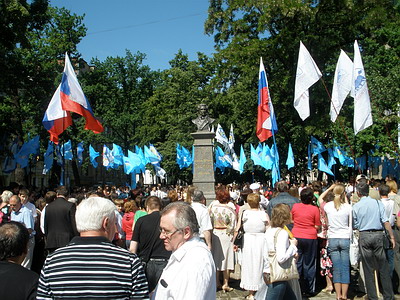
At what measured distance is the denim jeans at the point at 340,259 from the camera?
771cm

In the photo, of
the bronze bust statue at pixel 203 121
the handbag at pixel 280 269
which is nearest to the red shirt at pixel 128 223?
the handbag at pixel 280 269

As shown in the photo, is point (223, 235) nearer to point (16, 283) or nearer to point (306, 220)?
point (306, 220)

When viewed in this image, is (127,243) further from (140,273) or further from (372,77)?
(372,77)

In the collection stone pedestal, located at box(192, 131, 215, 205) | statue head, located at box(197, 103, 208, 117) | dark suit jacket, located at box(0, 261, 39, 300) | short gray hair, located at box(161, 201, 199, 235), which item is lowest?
dark suit jacket, located at box(0, 261, 39, 300)

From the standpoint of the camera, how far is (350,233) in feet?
25.5

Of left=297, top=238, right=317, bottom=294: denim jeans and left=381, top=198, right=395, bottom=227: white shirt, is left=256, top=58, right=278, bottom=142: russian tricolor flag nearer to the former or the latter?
left=381, top=198, right=395, bottom=227: white shirt

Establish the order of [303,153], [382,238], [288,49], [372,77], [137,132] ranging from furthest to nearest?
[137,132] < [303,153] < [288,49] < [372,77] < [382,238]

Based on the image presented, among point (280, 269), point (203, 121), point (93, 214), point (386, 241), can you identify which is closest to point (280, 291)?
point (280, 269)

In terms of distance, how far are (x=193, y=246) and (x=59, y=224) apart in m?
5.26

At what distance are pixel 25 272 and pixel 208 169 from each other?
1361cm

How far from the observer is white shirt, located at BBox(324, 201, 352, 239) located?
7730mm

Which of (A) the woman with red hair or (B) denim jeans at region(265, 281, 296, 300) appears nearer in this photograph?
(B) denim jeans at region(265, 281, 296, 300)

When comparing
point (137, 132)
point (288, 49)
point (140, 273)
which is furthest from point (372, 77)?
point (137, 132)

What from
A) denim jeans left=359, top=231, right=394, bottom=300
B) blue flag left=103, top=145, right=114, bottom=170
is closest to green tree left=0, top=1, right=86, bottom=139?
blue flag left=103, top=145, right=114, bottom=170
